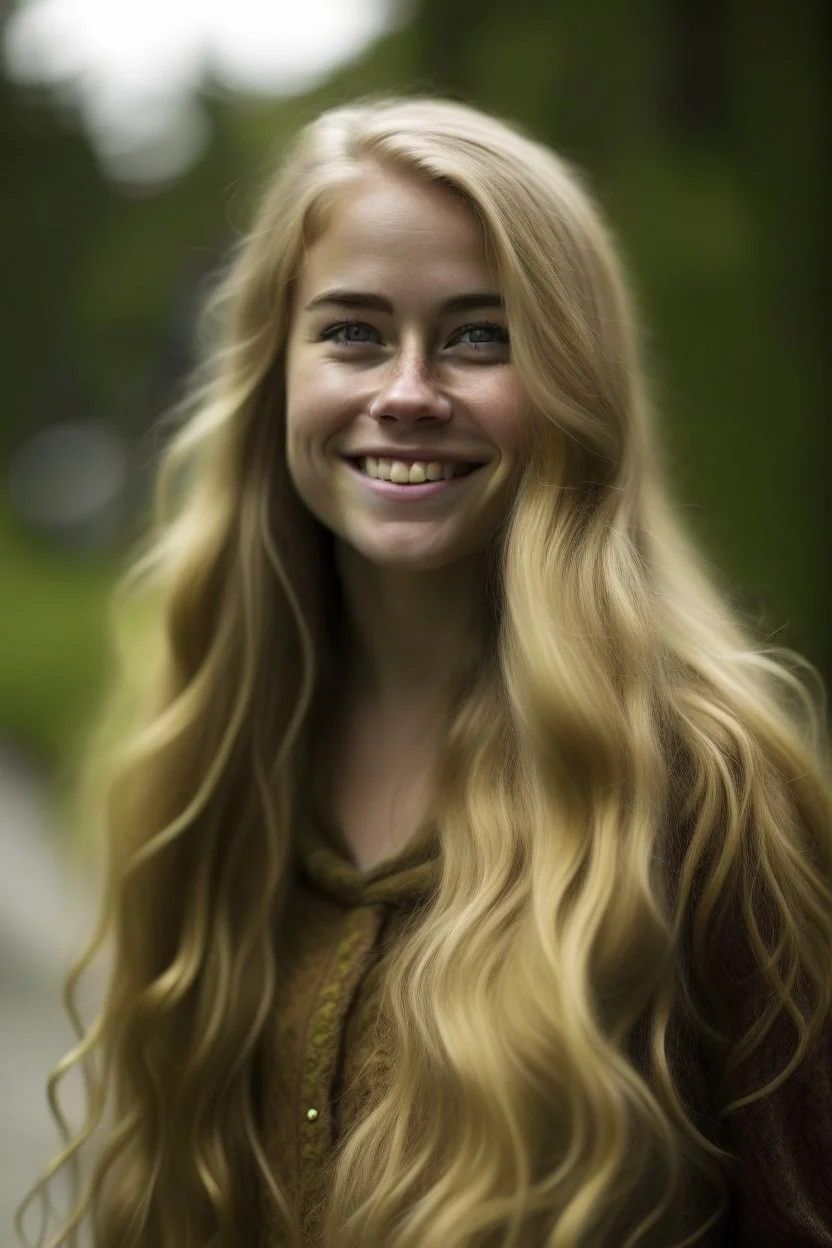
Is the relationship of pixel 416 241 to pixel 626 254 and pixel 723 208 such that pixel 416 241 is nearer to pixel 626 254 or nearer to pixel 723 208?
pixel 626 254

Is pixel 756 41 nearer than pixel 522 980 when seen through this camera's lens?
No

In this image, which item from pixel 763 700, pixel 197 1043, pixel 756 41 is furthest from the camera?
pixel 756 41

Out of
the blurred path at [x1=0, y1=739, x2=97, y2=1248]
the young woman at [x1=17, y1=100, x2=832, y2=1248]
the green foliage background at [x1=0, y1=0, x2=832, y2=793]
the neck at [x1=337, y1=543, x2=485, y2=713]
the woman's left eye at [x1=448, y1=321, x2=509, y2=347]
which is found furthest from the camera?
the green foliage background at [x1=0, y1=0, x2=832, y2=793]

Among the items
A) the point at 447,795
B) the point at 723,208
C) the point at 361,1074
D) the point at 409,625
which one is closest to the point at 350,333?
the point at 409,625

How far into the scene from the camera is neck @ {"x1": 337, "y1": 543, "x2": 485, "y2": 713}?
3.89 ft

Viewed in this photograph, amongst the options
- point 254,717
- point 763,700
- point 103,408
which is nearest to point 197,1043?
point 254,717

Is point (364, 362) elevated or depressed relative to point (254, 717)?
elevated

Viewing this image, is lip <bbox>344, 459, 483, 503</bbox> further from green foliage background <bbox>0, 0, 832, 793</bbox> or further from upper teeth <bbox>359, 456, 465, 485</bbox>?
green foliage background <bbox>0, 0, 832, 793</bbox>

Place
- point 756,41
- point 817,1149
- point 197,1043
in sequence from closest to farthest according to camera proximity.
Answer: point 817,1149
point 197,1043
point 756,41

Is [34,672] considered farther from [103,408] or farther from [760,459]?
[760,459]

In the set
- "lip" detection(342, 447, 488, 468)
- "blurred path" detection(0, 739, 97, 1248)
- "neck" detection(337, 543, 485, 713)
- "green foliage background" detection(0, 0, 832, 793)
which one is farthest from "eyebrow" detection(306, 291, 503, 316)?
"blurred path" detection(0, 739, 97, 1248)

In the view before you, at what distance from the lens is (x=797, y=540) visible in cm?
228

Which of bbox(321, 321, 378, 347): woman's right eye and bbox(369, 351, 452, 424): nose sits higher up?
bbox(321, 321, 378, 347): woman's right eye

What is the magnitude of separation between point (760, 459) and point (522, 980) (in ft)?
4.96
